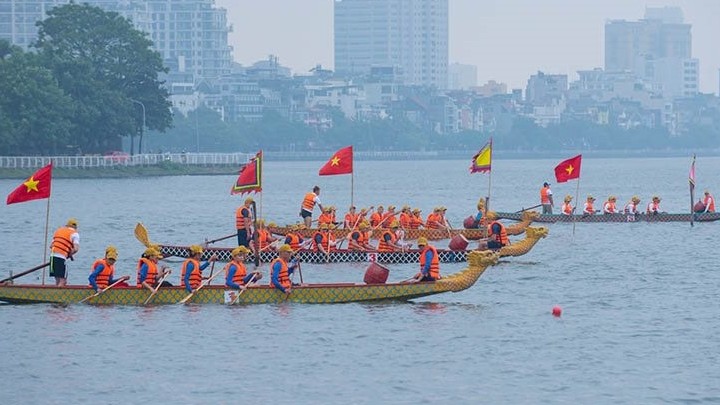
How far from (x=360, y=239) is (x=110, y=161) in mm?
93549

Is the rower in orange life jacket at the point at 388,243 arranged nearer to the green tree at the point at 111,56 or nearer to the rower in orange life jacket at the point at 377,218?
the rower in orange life jacket at the point at 377,218

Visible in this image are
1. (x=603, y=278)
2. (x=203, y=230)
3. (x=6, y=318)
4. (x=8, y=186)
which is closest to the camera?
(x=6, y=318)

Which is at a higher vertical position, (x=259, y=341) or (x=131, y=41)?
(x=131, y=41)

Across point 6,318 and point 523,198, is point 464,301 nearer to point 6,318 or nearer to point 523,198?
point 6,318

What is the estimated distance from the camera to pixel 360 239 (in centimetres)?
5922

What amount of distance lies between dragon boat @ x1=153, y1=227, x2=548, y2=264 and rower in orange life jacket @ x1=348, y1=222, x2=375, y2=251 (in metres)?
0.24

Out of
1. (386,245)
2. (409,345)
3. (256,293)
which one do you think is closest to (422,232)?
(386,245)

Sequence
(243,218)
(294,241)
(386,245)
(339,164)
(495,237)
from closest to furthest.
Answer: (495,237) < (294,241) < (243,218) < (386,245) < (339,164)

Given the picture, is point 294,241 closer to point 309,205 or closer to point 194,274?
point 309,205

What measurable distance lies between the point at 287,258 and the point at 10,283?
22.7 ft

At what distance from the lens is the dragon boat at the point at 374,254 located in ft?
188

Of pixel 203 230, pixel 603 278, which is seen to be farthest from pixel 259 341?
pixel 203 230

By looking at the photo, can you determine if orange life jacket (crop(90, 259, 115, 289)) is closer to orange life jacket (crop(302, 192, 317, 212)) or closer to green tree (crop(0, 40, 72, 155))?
orange life jacket (crop(302, 192, 317, 212))

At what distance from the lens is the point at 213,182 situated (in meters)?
166
